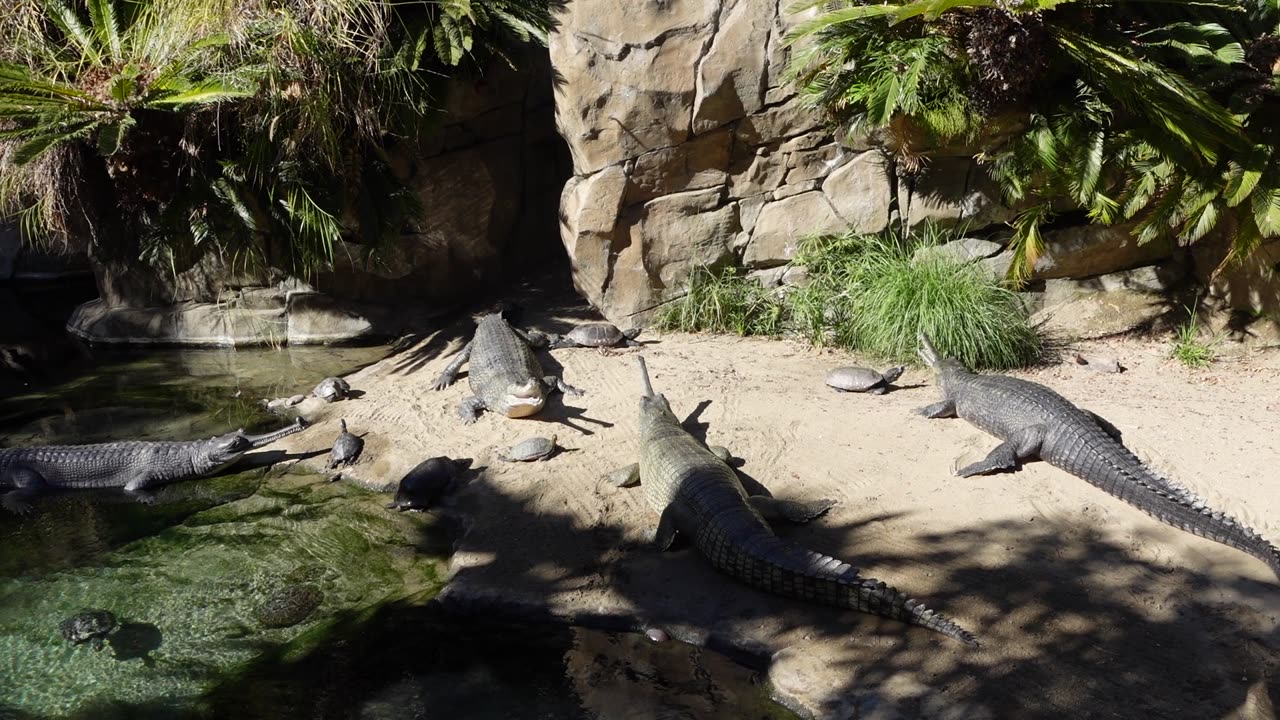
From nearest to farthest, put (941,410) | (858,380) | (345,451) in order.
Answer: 1. (941,410)
2. (345,451)
3. (858,380)

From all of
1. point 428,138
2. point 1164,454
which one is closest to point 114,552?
point 428,138

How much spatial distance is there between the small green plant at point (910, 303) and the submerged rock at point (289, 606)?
405 cm

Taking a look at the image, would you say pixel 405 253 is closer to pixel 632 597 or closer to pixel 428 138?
pixel 428 138

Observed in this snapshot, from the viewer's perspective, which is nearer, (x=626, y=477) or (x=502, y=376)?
(x=626, y=477)

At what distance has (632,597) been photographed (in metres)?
4.53

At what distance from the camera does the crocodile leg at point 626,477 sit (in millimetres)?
5457

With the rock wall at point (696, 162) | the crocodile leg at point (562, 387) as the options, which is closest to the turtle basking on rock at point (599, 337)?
the rock wall at point (696, 162)

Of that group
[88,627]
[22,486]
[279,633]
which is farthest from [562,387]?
[22,486]

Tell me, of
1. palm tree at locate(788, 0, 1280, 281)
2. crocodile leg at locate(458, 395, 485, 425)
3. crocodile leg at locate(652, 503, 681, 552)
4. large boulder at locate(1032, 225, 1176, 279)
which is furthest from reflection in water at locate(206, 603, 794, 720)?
large boulder at locate(1032, 225, 1176, 279)

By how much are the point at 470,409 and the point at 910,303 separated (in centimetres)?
321

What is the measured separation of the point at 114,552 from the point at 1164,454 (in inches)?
237

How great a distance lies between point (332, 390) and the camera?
703cm

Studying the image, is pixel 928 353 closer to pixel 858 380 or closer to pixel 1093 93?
pixel 858 380

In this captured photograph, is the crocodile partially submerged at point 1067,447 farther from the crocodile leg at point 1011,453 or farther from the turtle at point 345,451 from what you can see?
the turtle at point 345,451
